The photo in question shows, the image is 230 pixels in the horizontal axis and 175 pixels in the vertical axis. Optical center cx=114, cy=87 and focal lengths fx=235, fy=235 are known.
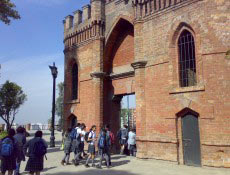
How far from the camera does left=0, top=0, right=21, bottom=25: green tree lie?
1347cm

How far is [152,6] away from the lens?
40.7 feet

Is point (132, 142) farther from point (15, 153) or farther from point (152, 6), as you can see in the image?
point (152, 6)

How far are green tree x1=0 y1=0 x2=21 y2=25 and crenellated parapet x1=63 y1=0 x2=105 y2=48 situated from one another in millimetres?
4137

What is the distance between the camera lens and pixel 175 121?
1084 cm

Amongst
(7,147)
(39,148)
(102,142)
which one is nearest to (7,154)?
(7,147)

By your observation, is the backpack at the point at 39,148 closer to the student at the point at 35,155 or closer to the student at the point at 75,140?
the student at the point at 35,155

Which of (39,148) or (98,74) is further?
(98,74)

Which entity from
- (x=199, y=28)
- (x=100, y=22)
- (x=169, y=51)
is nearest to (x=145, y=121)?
(x=169, y=51)

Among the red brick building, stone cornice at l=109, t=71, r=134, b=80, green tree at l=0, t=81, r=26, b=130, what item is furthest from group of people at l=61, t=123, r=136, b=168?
green tree at l=0, t=81, r=26, b=130

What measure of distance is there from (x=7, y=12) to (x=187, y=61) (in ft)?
34.8

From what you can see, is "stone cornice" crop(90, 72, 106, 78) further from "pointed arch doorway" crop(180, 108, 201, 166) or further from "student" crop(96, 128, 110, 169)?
"pointed arch doorway" crop(180, 108, 201, 166)

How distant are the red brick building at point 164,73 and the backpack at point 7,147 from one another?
6.59m

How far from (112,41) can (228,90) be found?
25.8ft

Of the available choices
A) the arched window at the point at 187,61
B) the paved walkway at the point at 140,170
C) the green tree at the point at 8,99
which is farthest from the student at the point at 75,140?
the green tree at the point at 8,99
